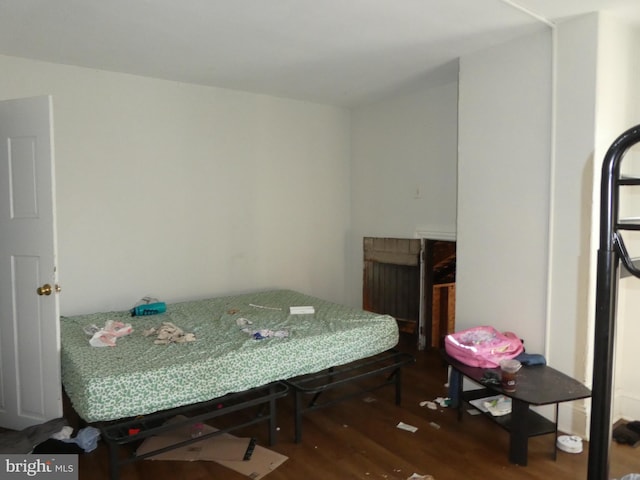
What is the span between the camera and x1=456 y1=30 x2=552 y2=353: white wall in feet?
9.37

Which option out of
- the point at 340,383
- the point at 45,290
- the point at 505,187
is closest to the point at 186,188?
the point at 45,290

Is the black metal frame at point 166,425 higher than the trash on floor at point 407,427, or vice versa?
the black metal frame at point 166,425

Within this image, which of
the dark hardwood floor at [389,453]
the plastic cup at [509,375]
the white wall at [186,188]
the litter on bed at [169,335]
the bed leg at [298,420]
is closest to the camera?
the dark hardwood floor at [389,453]

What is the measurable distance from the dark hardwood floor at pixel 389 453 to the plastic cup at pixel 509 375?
41 cm

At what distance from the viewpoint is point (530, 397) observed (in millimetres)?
2369

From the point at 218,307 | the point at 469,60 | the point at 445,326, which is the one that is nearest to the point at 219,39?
the point at 469,60

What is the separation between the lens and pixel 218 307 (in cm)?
376

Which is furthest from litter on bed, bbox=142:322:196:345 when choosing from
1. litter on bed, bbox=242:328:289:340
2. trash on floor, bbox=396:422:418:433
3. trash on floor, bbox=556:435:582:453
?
trash on floor, bbox=556:435:582:453

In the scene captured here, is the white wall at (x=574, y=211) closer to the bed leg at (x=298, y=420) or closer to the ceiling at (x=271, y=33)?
the ceiling at (x=271, y=33)

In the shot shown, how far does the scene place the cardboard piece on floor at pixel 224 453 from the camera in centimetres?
245

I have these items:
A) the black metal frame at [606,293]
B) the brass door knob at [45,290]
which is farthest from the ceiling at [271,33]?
the black metal frame at [606,293]

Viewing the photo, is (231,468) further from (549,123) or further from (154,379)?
(549,123)

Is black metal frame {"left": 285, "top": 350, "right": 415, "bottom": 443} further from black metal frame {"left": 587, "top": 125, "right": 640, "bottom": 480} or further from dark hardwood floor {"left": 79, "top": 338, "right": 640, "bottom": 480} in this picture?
black metal frame {"left": 587, "top": 125, "right": 640, "bottom": 480}

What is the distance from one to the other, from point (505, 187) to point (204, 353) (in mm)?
2199
